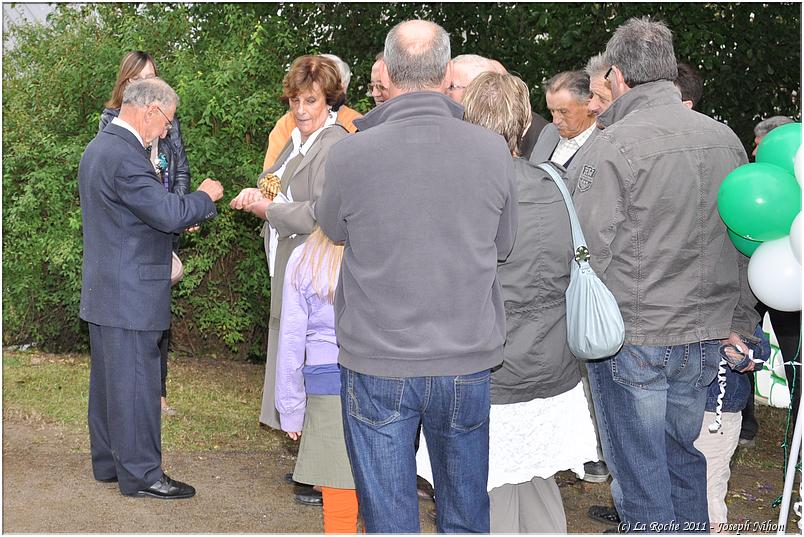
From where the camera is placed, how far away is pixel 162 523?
4695 millimetres

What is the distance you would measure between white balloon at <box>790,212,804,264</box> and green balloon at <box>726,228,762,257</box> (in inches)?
6.6

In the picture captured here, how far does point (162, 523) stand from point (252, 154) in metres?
4.09

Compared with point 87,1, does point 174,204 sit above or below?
below

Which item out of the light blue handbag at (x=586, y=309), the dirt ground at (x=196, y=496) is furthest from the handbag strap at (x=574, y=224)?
the dirt ground at (x=196, y=496)

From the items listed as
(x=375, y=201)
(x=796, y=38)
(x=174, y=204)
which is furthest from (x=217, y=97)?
(x=375, y=201)

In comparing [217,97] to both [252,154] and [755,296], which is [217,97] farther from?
[755,296]

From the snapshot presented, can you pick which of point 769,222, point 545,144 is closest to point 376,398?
point 545,144

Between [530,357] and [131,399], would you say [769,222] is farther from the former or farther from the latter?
[131,399]

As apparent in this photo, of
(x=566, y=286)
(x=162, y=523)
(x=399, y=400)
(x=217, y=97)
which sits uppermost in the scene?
(x=217, y=97)

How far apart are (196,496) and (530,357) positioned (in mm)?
2321

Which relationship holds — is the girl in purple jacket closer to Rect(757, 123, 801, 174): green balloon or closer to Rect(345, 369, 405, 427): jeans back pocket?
Rect(345, 369, 405, 427): jeans back pocket

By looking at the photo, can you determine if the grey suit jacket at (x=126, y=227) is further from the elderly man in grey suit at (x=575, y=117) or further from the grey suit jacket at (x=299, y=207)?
the elderly man in grey suit at (x=575, y=117)

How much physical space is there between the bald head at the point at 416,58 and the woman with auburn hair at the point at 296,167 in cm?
134

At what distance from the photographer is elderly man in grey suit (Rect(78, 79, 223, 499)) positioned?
4.72 meters
